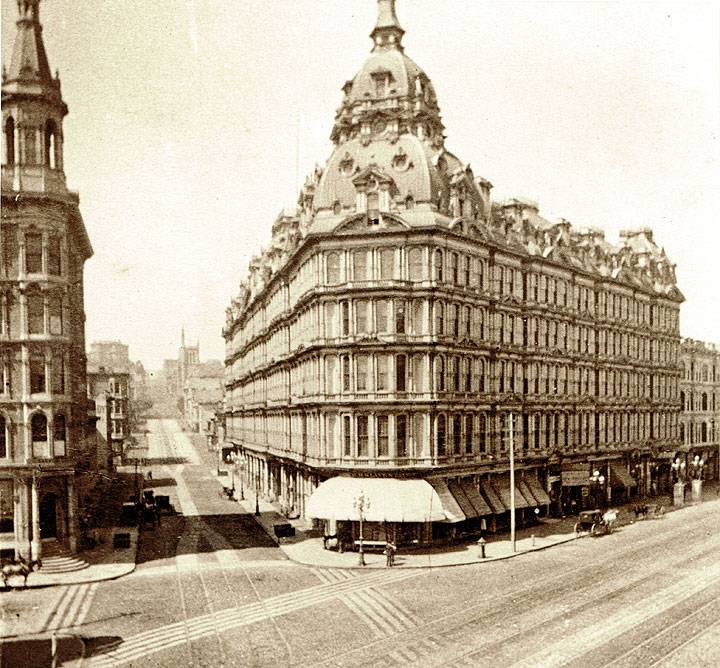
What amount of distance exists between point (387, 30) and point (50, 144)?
2346cm

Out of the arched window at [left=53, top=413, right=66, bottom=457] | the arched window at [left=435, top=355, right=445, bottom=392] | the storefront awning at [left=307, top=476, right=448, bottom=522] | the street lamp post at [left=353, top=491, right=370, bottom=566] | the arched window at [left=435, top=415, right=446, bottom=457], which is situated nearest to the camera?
the arched window at [left=53, top=413, right=66, bottom=457]

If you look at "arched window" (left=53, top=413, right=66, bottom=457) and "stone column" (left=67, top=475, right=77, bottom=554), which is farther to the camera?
"stone column" (left=67, top=475, right=77, bottom=554)

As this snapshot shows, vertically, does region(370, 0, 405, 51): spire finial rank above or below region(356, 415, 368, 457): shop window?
above

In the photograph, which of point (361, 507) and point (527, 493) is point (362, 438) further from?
point (527, 493)

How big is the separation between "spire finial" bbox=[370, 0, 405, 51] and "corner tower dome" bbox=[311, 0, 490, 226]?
0.06 m

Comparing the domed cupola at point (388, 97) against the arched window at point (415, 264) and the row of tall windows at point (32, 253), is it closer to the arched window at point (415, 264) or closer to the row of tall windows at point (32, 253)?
the arched window at point (415, 264)

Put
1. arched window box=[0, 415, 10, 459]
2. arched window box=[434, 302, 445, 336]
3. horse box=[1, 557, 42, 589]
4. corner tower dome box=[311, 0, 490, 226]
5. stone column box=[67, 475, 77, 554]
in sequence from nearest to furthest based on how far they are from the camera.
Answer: horse box=[1, 557, 42, 589] < arched window box=[0, 415, 10, 459] < stone column box=[67, 475, 77, 554] < arched window box=[434, 302, 445, 336] < corner tower dome box=[311, 0, 490, 226]

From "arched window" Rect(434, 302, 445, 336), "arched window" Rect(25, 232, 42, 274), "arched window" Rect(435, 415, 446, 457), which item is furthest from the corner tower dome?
"arched window" Rect(25, 232, 42, 274)

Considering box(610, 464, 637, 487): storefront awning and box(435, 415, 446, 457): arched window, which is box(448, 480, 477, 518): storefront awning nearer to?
box(435, 415, 446, 457): arched window

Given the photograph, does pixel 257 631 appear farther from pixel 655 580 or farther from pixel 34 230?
pixel 34 230

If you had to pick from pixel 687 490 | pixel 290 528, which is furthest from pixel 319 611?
pixel 687 490

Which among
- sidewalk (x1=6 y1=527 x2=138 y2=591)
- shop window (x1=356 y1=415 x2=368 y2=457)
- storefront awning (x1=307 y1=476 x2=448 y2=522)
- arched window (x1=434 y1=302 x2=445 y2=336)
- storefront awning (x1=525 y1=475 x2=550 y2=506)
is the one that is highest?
arched window (x1=434 y1=302 x2=445 y2=336)

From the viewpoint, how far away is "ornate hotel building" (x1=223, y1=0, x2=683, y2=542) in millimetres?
44594

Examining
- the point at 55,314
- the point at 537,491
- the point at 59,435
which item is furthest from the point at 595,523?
the point at 55,314
